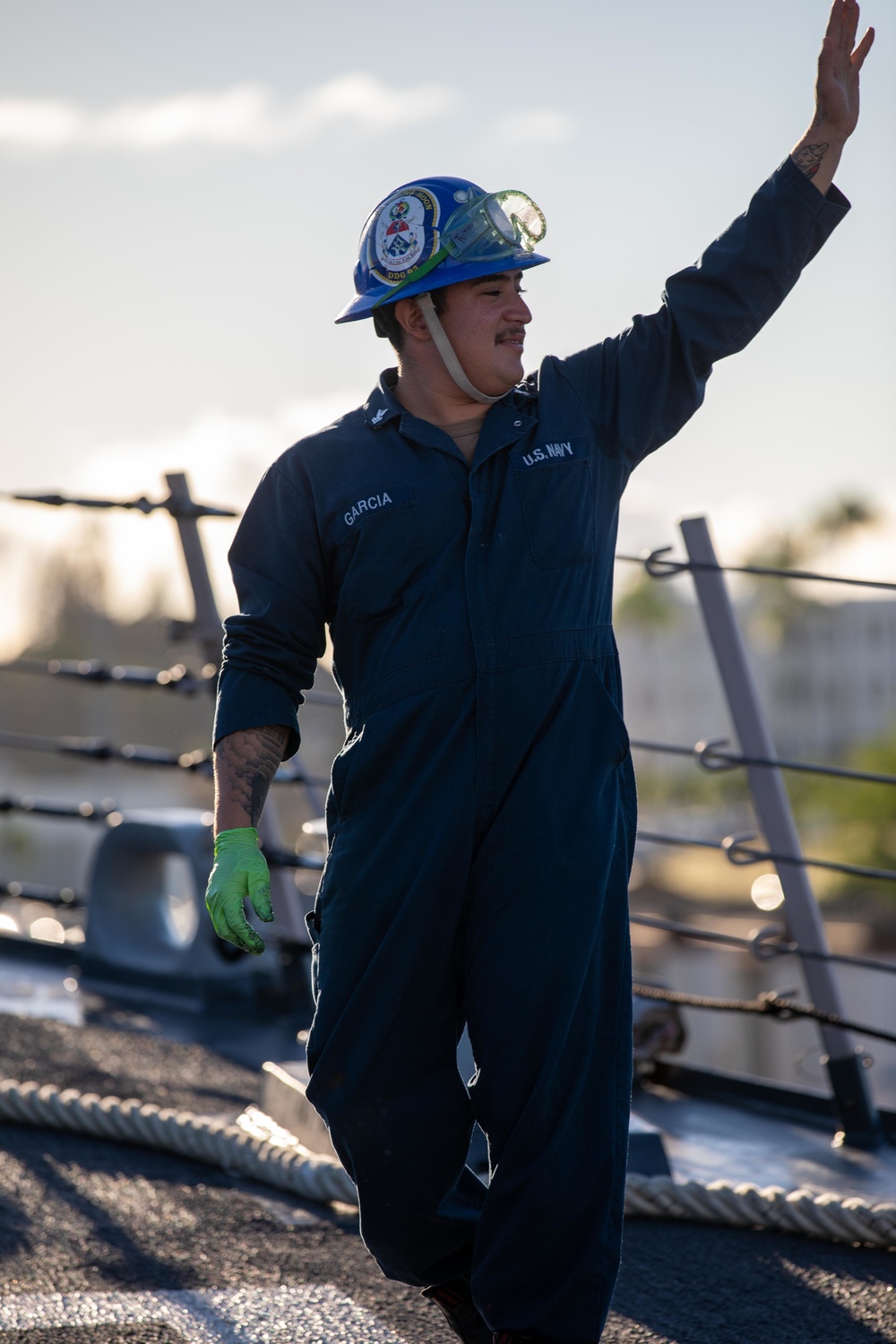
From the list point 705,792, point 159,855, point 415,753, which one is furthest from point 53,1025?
point 705,792

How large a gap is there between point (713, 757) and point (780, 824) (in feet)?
0.70

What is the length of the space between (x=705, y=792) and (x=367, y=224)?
264ft

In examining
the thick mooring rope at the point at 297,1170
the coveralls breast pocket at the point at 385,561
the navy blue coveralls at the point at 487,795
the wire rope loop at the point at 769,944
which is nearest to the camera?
the navy blue coveralls at the point at 487,795

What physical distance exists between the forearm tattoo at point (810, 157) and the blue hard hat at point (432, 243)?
398 mm

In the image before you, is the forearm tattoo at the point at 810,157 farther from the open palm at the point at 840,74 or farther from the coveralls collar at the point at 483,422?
the coveralls collar at the point at 483,422

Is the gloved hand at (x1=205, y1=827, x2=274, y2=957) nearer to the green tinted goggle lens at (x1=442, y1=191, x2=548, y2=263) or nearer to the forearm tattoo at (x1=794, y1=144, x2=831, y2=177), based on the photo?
the green tinted goggle lens at (x1=442, y1=191, x2=548, y2=263)

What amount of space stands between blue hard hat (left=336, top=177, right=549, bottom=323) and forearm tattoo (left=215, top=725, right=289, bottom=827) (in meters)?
0.67

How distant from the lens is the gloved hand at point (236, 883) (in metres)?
2.32

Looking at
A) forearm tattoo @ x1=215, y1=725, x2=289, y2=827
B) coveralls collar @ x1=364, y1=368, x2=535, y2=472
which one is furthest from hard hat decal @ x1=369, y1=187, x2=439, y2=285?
forearm tattoo @ x1=215, y1=725, x2=289, y2=827

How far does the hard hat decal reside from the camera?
2.44m

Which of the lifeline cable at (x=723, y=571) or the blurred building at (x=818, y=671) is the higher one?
the blurred building at (x=818, y=671)

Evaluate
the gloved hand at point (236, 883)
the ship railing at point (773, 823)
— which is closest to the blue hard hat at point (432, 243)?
the gloved hand at point (236, 883)

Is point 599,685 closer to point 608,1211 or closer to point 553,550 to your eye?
point 553,550

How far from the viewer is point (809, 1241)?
294 cm
